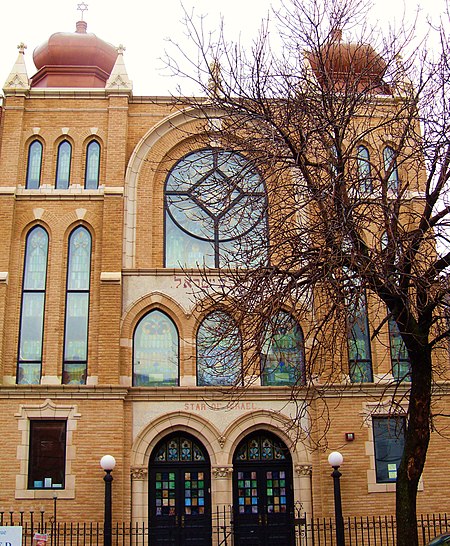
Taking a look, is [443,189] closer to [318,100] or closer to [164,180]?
[318,100]

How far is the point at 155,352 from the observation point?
19.7 meters

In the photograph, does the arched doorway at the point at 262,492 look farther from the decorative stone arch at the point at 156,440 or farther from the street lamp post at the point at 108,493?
the street lamp post at the point at 108,493

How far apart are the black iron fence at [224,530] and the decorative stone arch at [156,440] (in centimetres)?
74

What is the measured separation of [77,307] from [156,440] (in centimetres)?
394

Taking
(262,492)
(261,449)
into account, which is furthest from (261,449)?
(262,492)

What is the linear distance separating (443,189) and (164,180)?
361 inches

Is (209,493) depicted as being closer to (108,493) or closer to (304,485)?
(304,485)

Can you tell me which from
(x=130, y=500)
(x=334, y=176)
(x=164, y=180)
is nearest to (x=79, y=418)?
(x=130, y=500)

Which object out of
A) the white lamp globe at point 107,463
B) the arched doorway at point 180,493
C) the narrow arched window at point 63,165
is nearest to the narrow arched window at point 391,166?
the arched doorway at point 180,493

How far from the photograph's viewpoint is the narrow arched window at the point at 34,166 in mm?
20734

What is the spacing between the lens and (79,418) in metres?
18.6

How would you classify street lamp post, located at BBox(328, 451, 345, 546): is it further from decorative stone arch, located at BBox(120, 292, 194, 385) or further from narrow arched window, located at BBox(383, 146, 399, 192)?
narrow arched window, located at BBox(383, 146, 399, 192)

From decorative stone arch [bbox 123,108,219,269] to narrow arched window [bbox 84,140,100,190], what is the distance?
839mm

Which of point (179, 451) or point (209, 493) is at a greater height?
point (179, 451)
